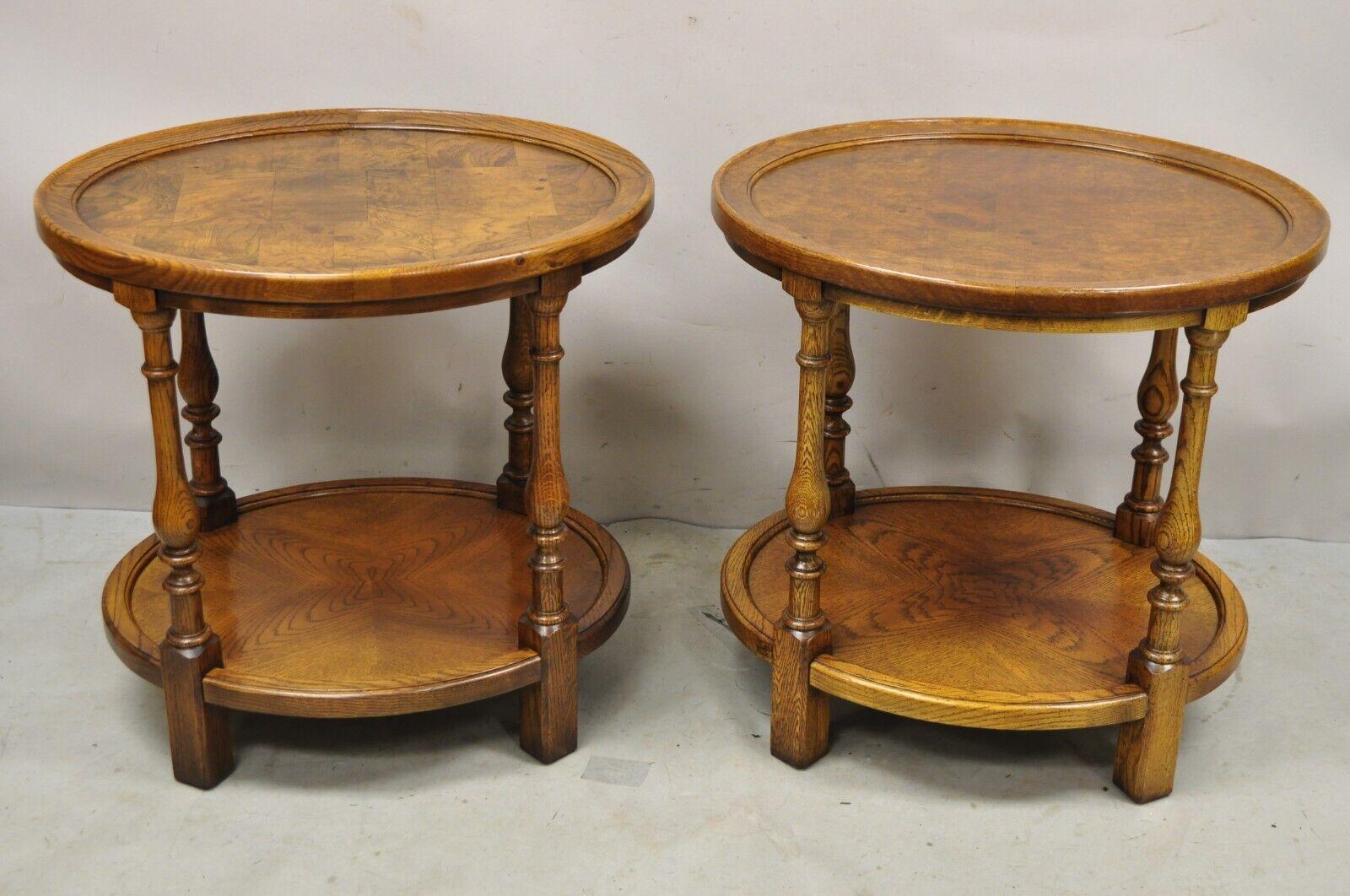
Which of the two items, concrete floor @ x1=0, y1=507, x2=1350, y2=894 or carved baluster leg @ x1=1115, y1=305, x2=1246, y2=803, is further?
concrete floor @ x1=0, y1=507, x2=1350, y2=894

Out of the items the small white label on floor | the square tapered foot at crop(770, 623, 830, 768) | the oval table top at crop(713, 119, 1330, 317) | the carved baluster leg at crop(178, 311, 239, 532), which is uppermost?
the oval table top at crop(713, 119, 1330, 317)

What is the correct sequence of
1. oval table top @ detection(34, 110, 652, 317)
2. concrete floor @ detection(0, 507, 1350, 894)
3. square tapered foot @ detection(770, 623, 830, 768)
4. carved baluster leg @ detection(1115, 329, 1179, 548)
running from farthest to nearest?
carved baluster leg @ detection(1115, 329, 1179, 548), square tapered foot @ detection(770, 623, 830, 768), concrete floor @ detection(0, 507, 1350, 894), oval table top @ detection(34, 110, 652, 317)

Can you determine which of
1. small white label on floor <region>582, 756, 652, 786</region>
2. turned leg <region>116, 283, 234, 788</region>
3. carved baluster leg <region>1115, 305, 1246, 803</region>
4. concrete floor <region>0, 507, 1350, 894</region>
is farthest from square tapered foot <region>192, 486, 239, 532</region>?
carved baluster leg <region>1115, 305, 1246, 803</region>

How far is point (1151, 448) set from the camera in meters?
3.68

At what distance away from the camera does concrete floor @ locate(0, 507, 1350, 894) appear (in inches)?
115

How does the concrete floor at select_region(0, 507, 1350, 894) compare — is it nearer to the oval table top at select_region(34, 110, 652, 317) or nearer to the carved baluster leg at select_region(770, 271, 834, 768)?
the carved baluster leg at select_region(770, 271, 834, 768)

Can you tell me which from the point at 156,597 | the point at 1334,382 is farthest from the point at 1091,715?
the point at 156,597

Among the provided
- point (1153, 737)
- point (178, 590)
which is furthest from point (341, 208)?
point (1153, 737)

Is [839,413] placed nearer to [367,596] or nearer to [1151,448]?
[1151,448]

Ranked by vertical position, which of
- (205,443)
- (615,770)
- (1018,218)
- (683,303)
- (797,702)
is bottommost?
(615,770)

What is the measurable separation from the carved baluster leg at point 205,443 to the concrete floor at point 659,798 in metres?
0.38

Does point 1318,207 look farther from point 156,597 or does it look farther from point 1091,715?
point 156,597

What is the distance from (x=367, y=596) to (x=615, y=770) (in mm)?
644

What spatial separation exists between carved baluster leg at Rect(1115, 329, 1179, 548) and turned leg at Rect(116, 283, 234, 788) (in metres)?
1.99
